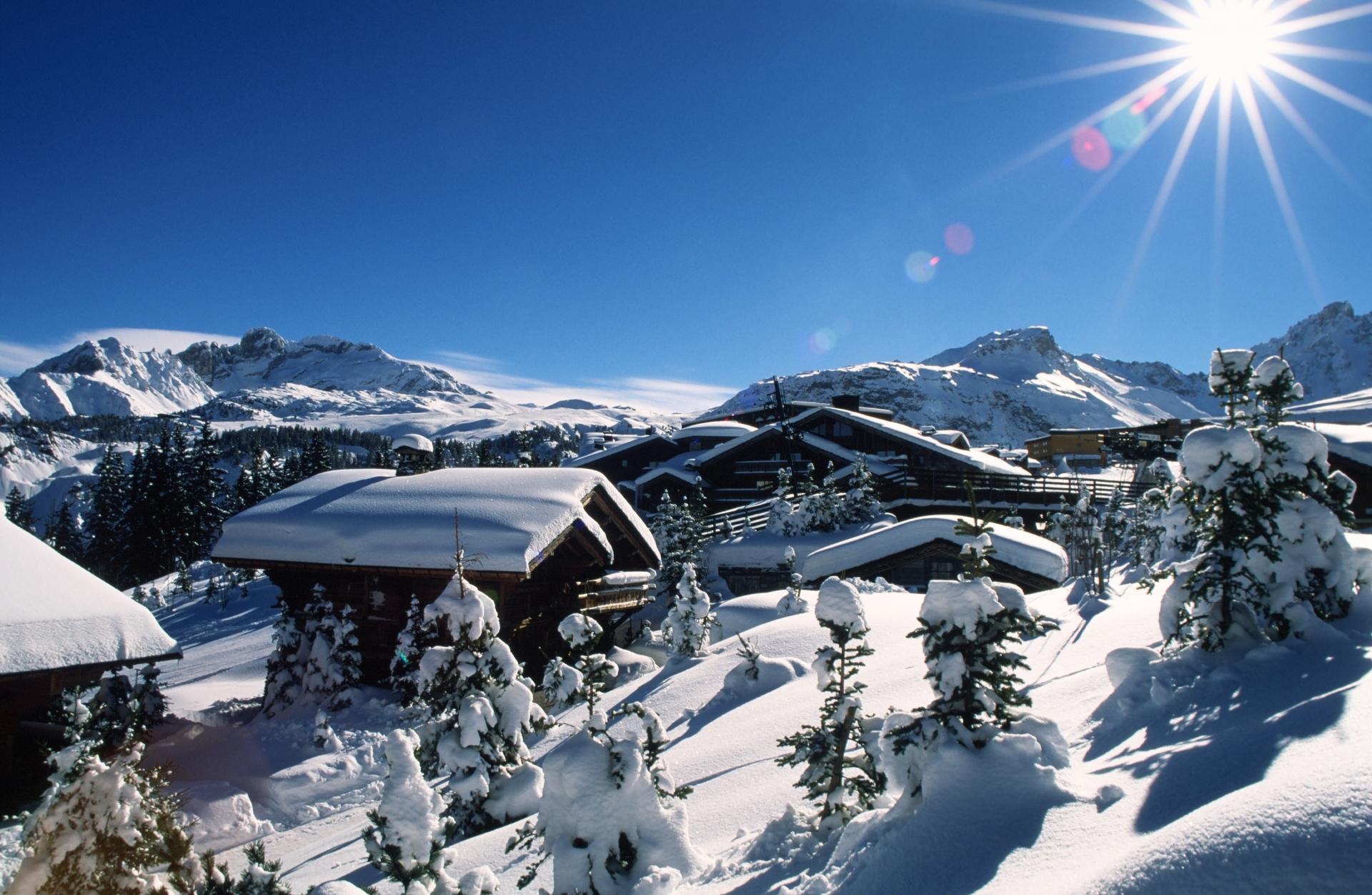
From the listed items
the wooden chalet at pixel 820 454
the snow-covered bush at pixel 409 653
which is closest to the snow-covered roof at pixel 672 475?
the wooden chalet at pixel 820 454

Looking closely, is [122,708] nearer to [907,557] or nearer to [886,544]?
[886,544]

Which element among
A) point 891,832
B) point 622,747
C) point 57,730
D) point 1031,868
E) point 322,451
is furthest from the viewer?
point 322,451

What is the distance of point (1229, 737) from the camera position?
3.70m

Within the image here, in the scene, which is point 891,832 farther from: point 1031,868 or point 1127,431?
point 1127,431

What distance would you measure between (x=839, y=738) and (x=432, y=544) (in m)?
9.08

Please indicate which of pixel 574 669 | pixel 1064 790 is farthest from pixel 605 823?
pixel 574 669

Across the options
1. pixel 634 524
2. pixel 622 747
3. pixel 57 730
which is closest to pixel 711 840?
pixel 622 747

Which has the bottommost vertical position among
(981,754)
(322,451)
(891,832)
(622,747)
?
(891,832)

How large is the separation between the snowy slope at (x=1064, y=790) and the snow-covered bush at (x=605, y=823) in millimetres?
524

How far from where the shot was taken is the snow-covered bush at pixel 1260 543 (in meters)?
5.15

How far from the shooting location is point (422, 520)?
12.2 meters

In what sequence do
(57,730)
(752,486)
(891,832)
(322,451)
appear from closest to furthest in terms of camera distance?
(891,832)
(57,730)
(752,486)
(322,451)

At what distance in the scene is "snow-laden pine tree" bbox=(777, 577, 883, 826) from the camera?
4344 millimetres

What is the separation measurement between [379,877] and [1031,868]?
5302mm
